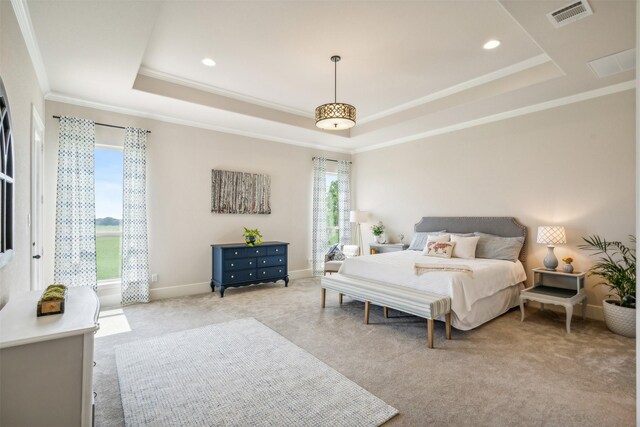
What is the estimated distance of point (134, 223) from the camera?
14.6 feet

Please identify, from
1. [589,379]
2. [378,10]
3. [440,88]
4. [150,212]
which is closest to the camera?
[589,379]

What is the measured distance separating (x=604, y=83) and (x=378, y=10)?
9.70ft

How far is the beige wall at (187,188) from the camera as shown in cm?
431

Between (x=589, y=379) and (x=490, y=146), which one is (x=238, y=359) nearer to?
(x=589, y=379)

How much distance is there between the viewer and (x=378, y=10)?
2646 millimetres

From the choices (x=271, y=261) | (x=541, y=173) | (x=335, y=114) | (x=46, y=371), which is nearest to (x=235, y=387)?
(x=46, y=371)

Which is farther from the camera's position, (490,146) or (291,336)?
(490,146)

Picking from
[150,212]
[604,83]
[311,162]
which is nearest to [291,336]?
[150,212]

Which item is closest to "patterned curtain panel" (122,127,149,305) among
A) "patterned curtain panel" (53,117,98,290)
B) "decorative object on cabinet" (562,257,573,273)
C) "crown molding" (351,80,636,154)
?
"patterned curtain panel" (53,117,98,290)

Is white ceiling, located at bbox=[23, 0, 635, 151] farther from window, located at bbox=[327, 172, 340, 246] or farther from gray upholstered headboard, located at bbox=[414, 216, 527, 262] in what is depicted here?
window, located at bbox=[327, 172, 340, 246]

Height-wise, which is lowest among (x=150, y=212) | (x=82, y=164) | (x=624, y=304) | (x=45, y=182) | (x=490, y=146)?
(x=624, y=304)

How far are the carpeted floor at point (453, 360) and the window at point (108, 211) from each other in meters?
0.77

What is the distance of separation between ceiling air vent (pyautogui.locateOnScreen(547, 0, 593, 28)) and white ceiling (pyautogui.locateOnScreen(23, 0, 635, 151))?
0.23ft

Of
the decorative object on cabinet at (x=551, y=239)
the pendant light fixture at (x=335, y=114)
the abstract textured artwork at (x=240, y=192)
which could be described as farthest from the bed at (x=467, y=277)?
the abstract textured artwork at (x=240, y=192)
